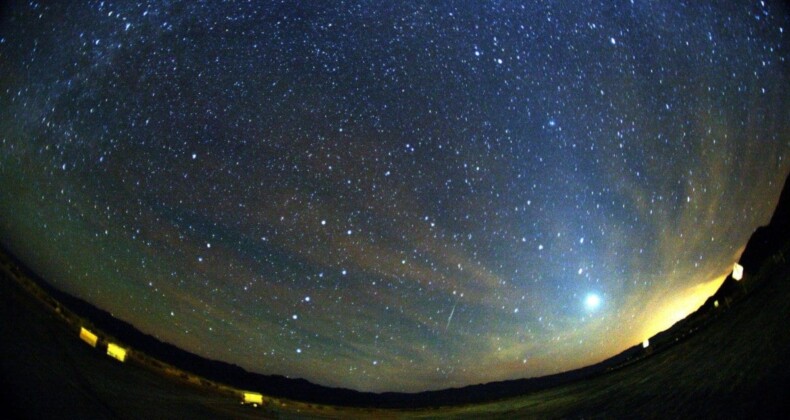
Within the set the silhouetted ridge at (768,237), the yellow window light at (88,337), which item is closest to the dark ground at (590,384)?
the yellow window light at (88,337)

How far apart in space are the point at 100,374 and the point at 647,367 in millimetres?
6855

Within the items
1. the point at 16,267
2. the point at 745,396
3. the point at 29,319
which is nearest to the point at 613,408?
the point at 745,396

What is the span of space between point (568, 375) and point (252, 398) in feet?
17.8

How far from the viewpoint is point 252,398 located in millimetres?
7293

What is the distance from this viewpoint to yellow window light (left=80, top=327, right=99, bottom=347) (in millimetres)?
5524

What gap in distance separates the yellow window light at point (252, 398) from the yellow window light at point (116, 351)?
2040mm

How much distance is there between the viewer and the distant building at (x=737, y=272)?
599cm

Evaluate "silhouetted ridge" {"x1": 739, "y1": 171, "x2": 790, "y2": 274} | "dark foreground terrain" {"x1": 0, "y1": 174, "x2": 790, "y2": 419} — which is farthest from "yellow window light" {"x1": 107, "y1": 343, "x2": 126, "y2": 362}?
"silhouetted ridge" {"x1": 739, "y1": 171, "x2": 790, "y2": 274}

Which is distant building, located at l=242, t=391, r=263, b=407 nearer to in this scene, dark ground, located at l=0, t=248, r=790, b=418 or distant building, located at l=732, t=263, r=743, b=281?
dark ground, located at l=0, t=248, r=790, b=418

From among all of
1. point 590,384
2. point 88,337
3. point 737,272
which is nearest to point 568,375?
point 590,384

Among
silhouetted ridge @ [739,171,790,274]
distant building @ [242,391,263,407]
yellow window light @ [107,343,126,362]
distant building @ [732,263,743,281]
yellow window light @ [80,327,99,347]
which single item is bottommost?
distant building @ [242,391,263,407]

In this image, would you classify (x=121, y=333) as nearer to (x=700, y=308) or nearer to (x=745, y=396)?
(x=745, y=396)

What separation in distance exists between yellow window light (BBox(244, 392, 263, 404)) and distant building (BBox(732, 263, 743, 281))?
24.1ft

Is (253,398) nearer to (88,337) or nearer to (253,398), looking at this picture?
(253,398)
